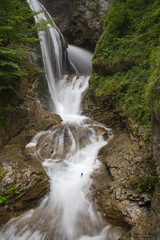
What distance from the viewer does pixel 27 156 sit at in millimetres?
5621

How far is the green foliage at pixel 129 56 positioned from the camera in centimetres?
604

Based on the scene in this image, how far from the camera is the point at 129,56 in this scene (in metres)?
7.24

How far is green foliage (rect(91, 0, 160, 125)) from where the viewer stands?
6.04 meters

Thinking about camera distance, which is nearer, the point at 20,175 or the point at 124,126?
the point at 20,175

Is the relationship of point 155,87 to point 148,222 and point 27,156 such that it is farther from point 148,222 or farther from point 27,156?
point 27,156

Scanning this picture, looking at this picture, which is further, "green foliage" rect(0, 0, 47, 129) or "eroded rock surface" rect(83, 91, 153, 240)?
"green foliage" rect(0, 0, 47, 129)

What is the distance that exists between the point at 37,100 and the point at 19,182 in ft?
16.8

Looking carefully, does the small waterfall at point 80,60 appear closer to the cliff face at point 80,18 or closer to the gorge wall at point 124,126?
the cliff face at point 80,18

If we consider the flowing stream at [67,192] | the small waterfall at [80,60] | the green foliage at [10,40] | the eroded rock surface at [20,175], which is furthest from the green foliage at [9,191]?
the small waterfall at [80,60]

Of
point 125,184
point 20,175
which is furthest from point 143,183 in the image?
point 20,175

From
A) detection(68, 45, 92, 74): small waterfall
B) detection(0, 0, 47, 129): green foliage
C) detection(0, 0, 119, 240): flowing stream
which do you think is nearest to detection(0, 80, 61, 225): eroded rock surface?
detection(0, 0, 119, 240): flowing stream

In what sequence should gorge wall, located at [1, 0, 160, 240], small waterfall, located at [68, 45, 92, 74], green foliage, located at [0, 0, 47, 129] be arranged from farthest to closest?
1. small waterfall, located at [68, 45, 92, 74]
2. green foliage, located at [0, 0, 47, 129]
3. gorge wall, located at [1, 0, 160, 240]

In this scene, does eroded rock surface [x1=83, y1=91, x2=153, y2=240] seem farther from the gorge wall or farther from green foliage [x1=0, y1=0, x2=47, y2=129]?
green foliage [x1=0, y1=0, x2=47, y2=129]

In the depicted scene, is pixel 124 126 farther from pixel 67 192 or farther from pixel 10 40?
pixel 10 40
